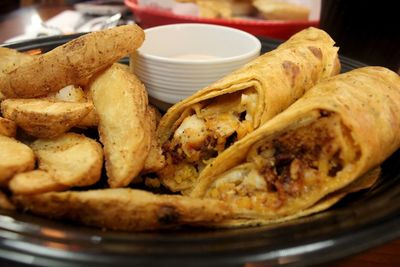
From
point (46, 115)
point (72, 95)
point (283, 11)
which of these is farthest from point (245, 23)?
point (46, 115)

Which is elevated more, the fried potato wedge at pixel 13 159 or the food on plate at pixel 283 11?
the fried potato wedge at pixel 13 159

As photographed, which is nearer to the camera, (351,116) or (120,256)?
(120,256)

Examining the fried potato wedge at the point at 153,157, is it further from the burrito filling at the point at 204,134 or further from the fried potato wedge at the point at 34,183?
the fried potato wedge at the point at 34,183

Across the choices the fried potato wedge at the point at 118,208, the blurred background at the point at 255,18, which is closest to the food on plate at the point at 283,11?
the blurred background at the point at 255,18

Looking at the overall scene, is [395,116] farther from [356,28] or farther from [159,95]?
[356,28]

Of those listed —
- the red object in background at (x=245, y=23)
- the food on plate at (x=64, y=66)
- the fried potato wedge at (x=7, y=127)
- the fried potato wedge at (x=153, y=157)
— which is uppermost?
the food on plate at (x=64, y=66)

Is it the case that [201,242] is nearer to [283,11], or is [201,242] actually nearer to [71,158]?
[71,158]

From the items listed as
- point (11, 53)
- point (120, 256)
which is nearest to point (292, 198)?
point (120, 256)
